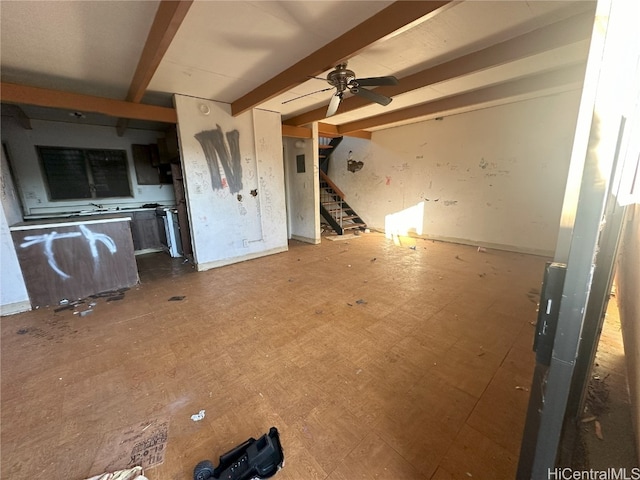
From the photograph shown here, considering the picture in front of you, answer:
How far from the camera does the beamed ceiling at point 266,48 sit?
78.7 inches

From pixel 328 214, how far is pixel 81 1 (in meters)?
5.53

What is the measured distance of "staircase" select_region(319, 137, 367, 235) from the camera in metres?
6.89

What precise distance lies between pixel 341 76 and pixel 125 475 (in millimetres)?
3617

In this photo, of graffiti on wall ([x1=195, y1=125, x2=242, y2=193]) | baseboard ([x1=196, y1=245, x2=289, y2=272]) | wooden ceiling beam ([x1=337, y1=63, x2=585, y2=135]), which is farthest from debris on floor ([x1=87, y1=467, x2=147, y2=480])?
wooden ceiling beam ([x1=337, y1=63, x2=585, y2=135])

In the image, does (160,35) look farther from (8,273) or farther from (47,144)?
(47,144)

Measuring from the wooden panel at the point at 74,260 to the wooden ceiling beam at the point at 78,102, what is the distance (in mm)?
1515

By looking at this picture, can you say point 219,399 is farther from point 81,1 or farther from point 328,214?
point 328,214

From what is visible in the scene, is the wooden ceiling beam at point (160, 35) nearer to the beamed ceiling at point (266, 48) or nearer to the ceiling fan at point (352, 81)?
the beamed ceiling at point (266, 48)

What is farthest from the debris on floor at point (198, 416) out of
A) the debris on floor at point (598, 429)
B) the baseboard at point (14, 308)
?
the baseboard at point (14, 308)

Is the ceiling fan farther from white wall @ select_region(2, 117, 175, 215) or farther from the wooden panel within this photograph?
white wall @ select_region(2, 117, 175, 215)

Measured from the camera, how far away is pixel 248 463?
1175mm

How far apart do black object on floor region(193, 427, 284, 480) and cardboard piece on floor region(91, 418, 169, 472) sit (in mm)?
315

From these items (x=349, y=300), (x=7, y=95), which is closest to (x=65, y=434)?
(x=349, y=300)

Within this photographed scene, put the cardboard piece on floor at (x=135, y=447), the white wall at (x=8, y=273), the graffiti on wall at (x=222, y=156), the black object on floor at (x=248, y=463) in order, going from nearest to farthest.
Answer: the black object on floor at (x=248, y=463) → the cardboard piece on floor at (x=135, y=447) → the white wall at (x=8, y=273) → the graffiti on wall at (x=222, y=156)
